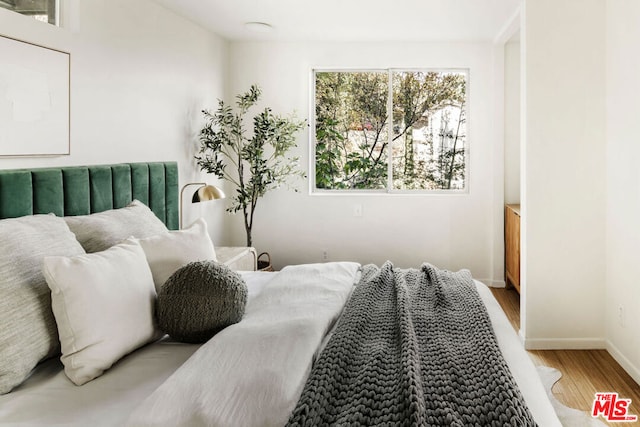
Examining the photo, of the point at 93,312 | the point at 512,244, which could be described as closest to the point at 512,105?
the point at 512,244

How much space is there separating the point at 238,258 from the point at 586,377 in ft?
7.72

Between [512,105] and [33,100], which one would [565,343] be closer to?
[512,105]

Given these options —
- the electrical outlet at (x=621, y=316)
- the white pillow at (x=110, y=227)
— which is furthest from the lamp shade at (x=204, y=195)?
the electrical outlet at (x=621, y=316)

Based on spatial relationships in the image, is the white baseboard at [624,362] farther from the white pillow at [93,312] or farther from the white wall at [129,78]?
the white wall at [129,78]

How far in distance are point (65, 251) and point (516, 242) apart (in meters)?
Result: 3.64

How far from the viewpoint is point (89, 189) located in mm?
2805

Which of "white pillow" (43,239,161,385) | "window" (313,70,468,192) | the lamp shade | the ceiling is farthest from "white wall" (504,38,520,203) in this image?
"white pillow" (43,239,161,385)

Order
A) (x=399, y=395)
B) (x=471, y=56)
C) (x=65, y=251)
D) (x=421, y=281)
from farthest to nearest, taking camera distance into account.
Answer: (x=471, y=56), (x=421, y=281), (x=65, y=251), (x=399, y=395)

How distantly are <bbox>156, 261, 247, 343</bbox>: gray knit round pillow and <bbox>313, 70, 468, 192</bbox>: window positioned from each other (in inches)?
135

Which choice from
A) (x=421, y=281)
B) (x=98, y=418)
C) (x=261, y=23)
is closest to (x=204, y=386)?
(x=98, y=418)

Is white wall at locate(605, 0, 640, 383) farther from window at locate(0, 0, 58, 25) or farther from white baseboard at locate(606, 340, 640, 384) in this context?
window at locate(0, 0, 58, 25)

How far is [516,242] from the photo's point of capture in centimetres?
443

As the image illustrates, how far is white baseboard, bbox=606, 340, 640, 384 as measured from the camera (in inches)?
115

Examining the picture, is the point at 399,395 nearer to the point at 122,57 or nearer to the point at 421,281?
the point at 421,281
